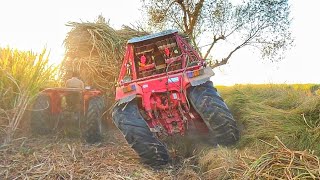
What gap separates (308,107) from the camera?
4953 mm

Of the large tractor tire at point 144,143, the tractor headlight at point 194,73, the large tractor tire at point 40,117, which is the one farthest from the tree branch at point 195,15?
the large tractor tire at point 144,143

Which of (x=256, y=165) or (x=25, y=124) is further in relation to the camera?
(x=25, y=124)

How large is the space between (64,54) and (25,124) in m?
2.62

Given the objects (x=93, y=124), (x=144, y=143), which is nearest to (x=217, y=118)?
(x=144, y=143)

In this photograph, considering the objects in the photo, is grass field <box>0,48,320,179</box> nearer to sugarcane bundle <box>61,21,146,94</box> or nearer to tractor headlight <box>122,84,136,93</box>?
tractor headlight <box>122,84,136,93</box>

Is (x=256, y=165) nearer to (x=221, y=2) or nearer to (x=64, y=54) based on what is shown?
(x=64, y=54)

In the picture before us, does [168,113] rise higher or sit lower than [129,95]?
lower

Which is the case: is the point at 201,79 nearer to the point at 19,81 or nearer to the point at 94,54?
the point at 19,81

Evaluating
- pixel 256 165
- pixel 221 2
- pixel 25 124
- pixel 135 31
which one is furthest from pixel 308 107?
pixel 221 2

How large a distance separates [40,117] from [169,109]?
2.68 meters

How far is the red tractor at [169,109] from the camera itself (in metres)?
5.23

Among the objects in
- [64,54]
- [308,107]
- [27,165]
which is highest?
[64,54]

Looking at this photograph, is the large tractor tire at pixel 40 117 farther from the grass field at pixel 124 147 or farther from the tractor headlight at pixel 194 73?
the tractor headlight at pixel 194 73

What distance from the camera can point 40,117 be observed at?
7.07 m
